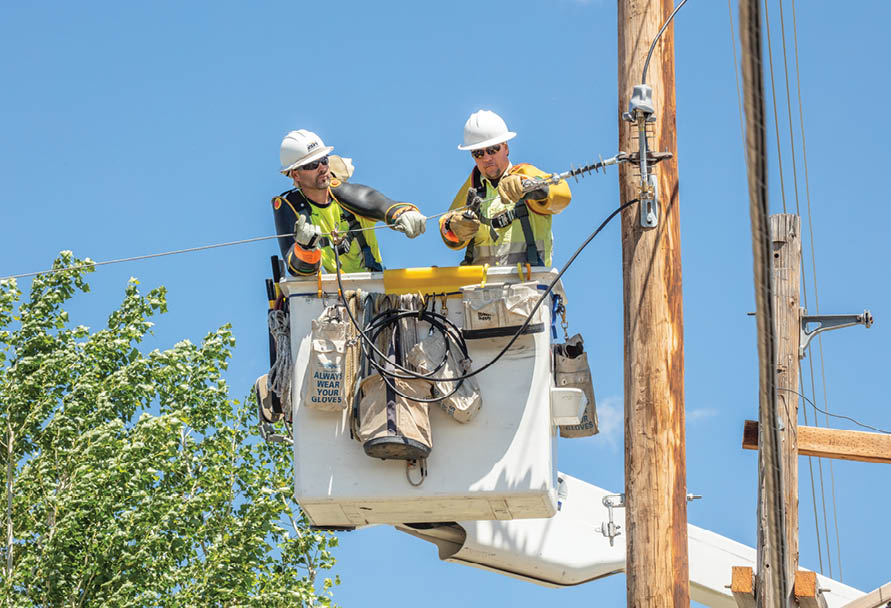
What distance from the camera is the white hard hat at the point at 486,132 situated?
9.19 meters

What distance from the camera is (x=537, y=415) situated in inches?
330

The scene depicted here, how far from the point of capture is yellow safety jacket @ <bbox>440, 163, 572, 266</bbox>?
8.70 meters

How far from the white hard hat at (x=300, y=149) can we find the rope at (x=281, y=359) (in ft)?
2.90

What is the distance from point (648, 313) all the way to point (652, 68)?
1.22 m

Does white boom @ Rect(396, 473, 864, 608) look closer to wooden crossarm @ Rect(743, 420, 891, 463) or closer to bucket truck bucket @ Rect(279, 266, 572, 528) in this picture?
wooden crossarm @ Rect(743, 420, 891, 463)

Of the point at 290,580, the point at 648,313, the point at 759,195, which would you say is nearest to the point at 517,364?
the point at 648,313

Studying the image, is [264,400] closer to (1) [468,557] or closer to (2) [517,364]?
(2) [517,364]

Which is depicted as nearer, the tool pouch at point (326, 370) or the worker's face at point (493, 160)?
the tool pouch at point (326, 370)

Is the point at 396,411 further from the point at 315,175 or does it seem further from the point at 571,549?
the point at 571,549

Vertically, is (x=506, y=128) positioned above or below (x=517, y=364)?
above

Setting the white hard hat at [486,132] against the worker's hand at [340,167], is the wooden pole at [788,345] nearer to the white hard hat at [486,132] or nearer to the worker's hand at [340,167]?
the white hard hat at [486,132]

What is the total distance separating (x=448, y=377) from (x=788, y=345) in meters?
2.39

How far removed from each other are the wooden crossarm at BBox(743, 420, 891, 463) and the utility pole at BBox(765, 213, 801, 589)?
14 centimetres

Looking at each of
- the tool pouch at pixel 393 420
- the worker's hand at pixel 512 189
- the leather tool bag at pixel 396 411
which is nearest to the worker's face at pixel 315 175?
the leather tool bag at pixel 396 411
